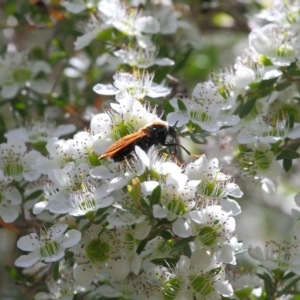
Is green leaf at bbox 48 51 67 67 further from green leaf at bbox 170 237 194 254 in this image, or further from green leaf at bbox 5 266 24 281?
green leaf at bbox 170 237 194 254

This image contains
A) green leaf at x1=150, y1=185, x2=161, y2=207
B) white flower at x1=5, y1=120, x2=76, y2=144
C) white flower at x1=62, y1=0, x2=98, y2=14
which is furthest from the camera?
white flower at x1=62, y1=0, x2=98, y2=14

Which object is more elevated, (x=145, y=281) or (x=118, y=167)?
(x=118, y=167)

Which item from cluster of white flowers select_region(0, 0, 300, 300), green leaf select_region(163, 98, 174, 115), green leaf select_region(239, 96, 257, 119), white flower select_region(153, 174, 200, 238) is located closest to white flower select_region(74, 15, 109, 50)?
cluster of white flowers select_region(0, 0, 300, 300)

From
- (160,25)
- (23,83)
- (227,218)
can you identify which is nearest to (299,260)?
(227,218)

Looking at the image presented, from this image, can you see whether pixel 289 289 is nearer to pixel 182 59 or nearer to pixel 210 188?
pixel 210 188

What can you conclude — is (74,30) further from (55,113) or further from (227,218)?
(227,218)

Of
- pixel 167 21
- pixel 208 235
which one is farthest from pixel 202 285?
pixel 167 21
